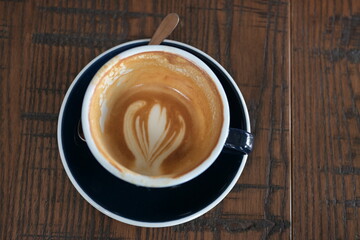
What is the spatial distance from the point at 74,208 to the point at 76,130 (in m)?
0.14

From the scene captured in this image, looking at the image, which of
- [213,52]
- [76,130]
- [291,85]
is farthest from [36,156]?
[291,85]

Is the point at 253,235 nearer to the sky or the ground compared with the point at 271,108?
nearer to the ground

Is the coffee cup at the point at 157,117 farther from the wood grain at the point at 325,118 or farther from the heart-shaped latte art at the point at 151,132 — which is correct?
the wood grain at the point at 325,118

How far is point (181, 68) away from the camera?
70 centimetres

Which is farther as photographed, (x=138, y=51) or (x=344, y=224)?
(x=344, y=224)

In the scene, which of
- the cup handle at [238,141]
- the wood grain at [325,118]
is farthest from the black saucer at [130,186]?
the wood grain at [325,118]

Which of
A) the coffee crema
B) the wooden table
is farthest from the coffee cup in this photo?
the wooden table

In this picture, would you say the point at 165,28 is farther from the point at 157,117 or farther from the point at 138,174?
the point at 138,174

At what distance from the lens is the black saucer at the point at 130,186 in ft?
2.25

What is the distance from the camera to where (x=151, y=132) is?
75 centimetres

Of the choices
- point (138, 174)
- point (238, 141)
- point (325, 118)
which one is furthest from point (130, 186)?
point (325, 118)

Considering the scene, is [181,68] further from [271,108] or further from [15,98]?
[15,98]

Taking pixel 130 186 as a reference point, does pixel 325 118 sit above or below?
above

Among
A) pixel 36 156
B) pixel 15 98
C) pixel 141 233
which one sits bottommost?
pixel 141 233
